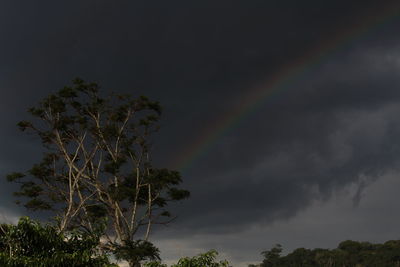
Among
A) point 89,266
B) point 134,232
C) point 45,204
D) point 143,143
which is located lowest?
point 89,266

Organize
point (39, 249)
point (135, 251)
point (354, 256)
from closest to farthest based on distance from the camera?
point (39, 249) < point (135, 251) < point (354, 256)

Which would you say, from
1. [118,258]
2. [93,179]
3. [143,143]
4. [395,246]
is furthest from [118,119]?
[395,246]

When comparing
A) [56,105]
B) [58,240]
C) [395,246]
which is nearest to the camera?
[58,240]

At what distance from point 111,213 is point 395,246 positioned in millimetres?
158151

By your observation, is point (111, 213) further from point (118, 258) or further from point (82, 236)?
point (82, 236)

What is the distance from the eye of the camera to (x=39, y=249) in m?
18.6

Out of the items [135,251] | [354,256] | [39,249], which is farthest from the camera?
[354,256]

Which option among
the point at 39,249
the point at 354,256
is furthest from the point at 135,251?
the point at 354,256

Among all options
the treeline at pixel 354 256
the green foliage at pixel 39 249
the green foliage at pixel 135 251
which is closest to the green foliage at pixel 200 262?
the green foliage at pixel 39 249

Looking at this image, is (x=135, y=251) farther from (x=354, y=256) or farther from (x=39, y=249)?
(x=354, y=256)

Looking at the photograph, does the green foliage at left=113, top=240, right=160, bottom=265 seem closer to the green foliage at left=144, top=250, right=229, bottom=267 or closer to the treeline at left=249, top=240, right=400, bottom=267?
the green foliage at left=144, top=250, right=229, bottom=267

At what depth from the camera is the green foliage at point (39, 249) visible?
1711 cm

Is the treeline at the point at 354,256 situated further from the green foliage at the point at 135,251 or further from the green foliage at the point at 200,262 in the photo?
the green foliage at the point at 200,262

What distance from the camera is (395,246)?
571ft
